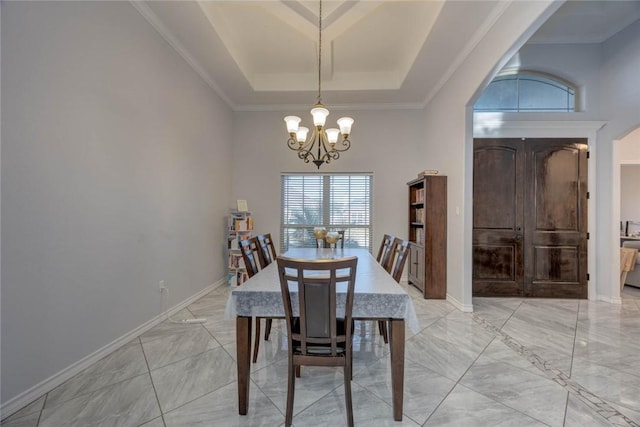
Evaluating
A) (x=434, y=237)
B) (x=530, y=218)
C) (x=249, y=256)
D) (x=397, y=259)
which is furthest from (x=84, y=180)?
(x=530, y=218)

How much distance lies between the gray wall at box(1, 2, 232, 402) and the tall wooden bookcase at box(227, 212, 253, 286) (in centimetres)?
95

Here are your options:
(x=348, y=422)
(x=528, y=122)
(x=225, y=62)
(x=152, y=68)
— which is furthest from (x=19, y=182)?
(x=528, y=122)

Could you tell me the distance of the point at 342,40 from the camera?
363 cm

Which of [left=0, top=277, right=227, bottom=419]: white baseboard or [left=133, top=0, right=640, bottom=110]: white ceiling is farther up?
[left=133, top=0, right=640, bottom=110]: white ceiling

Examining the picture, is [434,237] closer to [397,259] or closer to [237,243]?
[397,259]

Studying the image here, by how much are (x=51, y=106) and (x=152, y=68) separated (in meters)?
1.30

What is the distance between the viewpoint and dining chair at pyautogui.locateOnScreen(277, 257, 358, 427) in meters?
1.38

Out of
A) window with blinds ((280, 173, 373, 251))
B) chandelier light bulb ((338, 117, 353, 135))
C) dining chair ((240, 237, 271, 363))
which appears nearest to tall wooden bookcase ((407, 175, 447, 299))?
window with blinds ((280, 173, 373, 251))

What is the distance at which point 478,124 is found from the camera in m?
3.95

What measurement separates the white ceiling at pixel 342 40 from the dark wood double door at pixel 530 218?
1.49 m

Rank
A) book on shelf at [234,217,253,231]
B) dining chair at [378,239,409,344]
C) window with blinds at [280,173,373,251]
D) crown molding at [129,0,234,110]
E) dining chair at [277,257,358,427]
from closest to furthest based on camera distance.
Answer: dining chair at [277,257,358,427]
dining chair at [378,239,409,344]
crown molding at [129,0,234,110]
book on shelf at [234,217,253,231]
window with blinds at [280,173,373,251]

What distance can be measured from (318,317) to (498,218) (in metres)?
3.58

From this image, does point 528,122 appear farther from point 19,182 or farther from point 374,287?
point 19,182

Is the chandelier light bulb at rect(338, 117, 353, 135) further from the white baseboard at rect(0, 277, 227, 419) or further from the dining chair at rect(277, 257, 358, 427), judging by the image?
the white baseboard at rect(0, 277, 227, 419)
